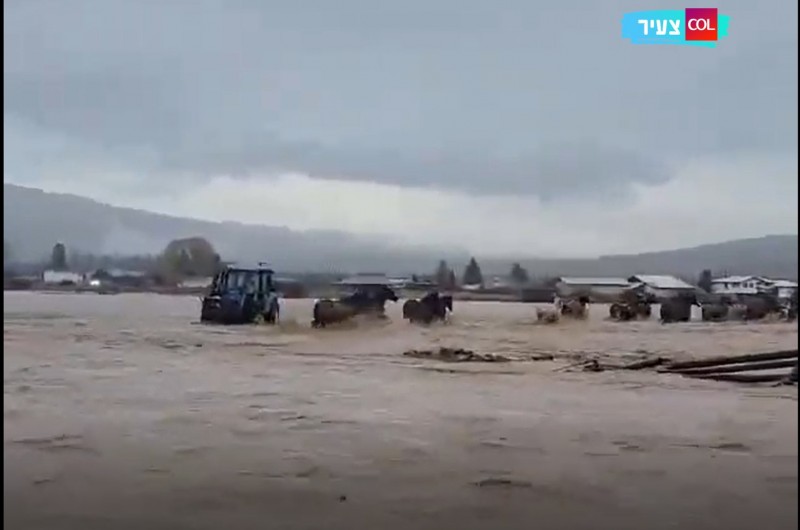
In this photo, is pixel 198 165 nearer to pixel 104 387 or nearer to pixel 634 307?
pixel 104 387

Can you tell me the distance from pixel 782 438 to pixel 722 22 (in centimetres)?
134

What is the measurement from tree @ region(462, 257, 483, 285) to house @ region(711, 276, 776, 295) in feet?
2.52

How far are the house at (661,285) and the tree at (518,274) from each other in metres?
0.35

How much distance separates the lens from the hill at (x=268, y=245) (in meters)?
2.64

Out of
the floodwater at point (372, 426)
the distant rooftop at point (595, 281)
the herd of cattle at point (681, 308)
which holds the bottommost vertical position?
the floodwater at point (372, 426)

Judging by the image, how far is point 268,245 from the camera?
8.84ft

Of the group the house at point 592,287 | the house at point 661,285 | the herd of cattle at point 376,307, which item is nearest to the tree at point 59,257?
the herd of cattle at point 376,307

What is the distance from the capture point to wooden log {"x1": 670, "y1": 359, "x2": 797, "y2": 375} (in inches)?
102

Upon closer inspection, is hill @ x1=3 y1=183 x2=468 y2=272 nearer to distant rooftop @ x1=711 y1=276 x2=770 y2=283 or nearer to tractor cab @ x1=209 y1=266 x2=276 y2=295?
tractor cab @ x1=209 y1=266 x2=276 y2=295

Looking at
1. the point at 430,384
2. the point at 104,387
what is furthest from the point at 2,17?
the point at 430,384

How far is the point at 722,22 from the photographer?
257 centimetres

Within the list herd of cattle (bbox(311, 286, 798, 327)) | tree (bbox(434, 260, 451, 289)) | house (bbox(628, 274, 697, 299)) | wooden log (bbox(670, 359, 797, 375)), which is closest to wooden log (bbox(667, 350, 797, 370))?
wooden log (bbox(670, 359, 797, 375))

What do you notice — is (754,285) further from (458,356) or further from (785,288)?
(458,356)

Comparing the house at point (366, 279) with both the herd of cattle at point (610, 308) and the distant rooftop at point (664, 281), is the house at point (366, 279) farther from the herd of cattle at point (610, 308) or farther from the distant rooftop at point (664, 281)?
the distant rooftop at point (664, 281)
